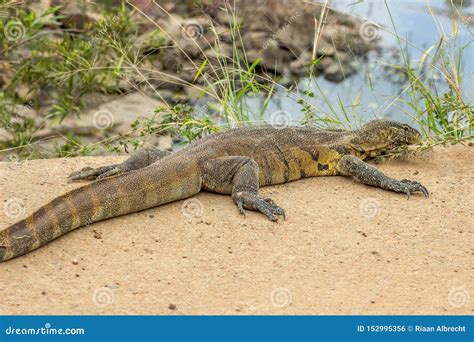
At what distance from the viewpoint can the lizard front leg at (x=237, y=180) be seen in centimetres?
711

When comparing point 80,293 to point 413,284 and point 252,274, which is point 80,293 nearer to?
point 252,274

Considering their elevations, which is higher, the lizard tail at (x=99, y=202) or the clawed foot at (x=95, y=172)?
the clawed foot at (x=95, y=172)

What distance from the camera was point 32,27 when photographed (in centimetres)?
1308

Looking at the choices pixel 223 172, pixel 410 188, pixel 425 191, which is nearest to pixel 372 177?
pixel 410 188

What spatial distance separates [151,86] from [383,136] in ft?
10.2

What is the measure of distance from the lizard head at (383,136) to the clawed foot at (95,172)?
2664mm

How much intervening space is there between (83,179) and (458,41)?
5.20 m

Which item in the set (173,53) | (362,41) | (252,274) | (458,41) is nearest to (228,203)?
(252,274)

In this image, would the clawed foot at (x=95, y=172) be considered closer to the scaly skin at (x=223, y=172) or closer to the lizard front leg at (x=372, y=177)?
the scaly skin at (x=223, y=172)

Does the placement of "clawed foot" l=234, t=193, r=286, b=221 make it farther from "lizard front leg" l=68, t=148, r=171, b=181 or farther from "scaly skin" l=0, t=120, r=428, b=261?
"lizard front leg" l=68, t=148, r=171, b=181

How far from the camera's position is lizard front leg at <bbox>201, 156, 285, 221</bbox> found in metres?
7.11

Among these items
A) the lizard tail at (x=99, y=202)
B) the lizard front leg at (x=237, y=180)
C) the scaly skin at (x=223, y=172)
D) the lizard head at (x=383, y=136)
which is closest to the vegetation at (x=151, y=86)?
the lizard head at (x=383, y=136)

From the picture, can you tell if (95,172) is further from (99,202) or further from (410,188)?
(410,188)

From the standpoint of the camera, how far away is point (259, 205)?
7.02 m
